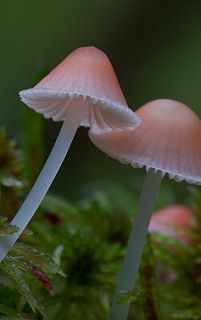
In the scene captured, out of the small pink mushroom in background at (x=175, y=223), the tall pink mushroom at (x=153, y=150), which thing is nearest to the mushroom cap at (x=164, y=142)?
the tall pink mushroom at (x=153, y=150)

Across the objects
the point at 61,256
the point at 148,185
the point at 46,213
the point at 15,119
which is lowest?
the point at 15,119

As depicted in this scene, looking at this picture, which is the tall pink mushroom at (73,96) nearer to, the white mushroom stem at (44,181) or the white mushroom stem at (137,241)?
the white mushroom stem at (44,181)

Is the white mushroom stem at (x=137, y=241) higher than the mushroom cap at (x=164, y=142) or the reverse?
the reverse

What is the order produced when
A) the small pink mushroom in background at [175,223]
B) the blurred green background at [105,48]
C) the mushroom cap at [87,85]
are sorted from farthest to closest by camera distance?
the blurred green background at [105,48] → the small pink mushroom in background at [175,223] → the mushroom cap at [87,85]

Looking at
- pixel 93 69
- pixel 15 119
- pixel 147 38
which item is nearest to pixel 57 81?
pixel 93 69

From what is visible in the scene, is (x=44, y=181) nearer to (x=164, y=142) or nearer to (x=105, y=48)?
(x=164, y=142)

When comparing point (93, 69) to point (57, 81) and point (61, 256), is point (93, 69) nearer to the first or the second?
point (57, 81)
